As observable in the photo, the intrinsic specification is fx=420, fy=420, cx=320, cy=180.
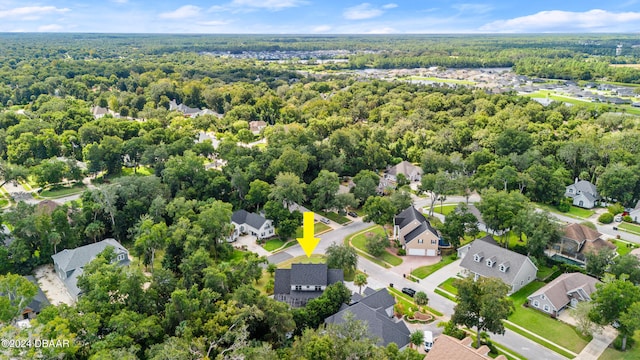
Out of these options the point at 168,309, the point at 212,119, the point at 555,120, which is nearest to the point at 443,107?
the point at 555,120

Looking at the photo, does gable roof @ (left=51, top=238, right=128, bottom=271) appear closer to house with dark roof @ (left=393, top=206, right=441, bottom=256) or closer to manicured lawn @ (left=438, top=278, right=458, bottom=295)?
house with dark roof @ (left=393, top=206, right=441, bottom=256)

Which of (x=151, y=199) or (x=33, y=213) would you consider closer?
(x=33, y=213)

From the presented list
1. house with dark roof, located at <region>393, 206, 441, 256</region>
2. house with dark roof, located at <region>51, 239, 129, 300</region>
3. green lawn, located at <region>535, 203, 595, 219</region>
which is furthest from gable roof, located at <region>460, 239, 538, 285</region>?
house with dark roof, located at <region>51, 239, 129, 300</region>

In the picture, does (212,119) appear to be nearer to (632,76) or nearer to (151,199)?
(151,199)

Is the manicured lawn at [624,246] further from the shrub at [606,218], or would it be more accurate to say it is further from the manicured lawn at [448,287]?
the manicured lawn at [448,287]

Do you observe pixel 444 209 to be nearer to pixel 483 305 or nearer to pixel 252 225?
pixel 252 225

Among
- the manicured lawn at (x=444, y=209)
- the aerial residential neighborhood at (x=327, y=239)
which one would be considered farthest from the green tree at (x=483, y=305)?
the manicured lawn at (x=444, y=209)
